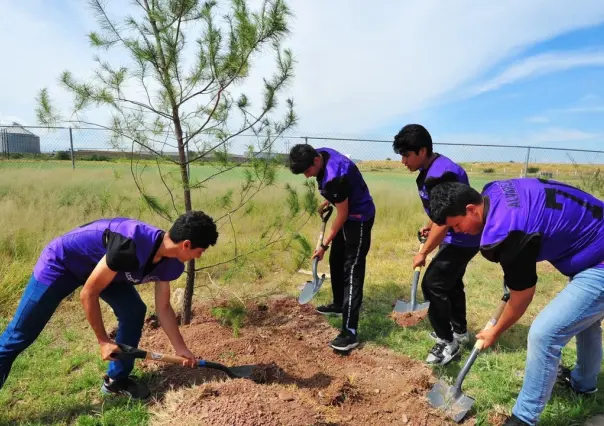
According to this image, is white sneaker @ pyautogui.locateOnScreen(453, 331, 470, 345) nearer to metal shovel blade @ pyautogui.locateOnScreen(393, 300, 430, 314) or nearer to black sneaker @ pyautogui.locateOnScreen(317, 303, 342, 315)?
metal shovel blade @ pyautogui.locateOnScreen(393, 300, 430, 314)

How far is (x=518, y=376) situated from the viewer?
2912 millimetres

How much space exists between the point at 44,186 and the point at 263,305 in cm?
573

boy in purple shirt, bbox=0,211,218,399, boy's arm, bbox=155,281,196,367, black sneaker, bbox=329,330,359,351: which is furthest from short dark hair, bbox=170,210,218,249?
black sneaker, bbox=329,330,359,351

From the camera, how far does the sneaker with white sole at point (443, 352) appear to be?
121 inches

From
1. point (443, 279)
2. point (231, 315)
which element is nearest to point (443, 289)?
point (443, 279)

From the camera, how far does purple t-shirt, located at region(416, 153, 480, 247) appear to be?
2.79m

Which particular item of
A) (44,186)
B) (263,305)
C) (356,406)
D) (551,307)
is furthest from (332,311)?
(44,186)

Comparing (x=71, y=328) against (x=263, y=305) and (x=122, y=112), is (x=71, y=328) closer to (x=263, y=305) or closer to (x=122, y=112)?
(x=263, y=305)

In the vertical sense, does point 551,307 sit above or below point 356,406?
above

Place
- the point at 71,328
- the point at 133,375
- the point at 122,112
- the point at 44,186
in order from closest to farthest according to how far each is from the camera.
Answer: the point at 133,375
the point at 122,112
the point at 71,328
the point at 44,186

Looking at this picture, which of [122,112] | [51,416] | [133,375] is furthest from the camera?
[122,112]

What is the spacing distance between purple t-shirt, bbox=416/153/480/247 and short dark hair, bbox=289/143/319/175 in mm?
831

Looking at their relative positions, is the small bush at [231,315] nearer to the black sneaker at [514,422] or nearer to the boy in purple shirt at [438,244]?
the boy in purple shirt at [438,244]

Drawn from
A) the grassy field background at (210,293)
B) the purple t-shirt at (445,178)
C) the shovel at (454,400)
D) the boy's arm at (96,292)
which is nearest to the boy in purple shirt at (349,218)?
the grassy field background at (210,293)
